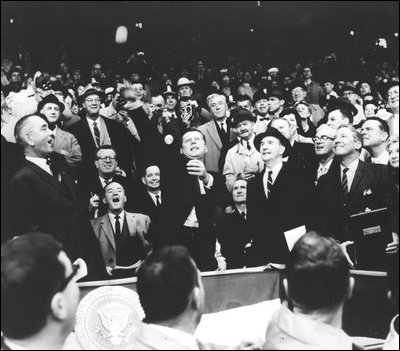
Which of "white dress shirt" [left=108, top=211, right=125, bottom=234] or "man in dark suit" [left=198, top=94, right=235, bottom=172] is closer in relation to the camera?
"white dress shirt" [left=108, top=211, right=125, bottom=234]

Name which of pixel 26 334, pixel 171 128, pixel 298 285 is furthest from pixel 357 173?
pixel 26 334

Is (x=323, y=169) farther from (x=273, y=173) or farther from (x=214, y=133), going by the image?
(x=214, y=133)

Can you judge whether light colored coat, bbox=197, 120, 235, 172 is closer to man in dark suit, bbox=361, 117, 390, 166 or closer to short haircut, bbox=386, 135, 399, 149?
man in dark suit, bbox=361, 117, 390, 166

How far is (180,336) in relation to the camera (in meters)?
1.84

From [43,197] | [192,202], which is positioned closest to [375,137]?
[192,202]

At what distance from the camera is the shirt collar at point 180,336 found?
1.83 metres

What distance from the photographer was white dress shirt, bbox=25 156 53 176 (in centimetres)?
356

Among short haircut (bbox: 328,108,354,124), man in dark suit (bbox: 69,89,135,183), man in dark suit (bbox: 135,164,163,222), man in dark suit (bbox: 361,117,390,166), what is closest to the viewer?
man in dark suit (bbox: 135,164,163,222)

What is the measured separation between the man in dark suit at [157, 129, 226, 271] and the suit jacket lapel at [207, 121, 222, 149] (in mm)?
543

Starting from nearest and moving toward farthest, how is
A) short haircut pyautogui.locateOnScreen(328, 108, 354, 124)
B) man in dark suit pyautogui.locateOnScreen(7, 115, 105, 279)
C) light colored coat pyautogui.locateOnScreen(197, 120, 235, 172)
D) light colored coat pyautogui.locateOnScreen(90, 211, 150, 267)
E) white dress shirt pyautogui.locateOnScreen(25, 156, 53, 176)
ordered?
man in dark suit pyautogui.locateOnScreen(7, 115, 105, 279)
white dress shirt pyautogui.locateOnScreen(25, 156, 53, 176)
light colored coat pyautogui.locateOnScreen(90, 211, 150, 267)
light colored coat pyautogui.locateOnScreen(197, 120, 235, 172)
short haircut pyautogui.locateOnScreen(328, 108, 354, 124)

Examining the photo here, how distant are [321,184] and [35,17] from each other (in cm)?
223

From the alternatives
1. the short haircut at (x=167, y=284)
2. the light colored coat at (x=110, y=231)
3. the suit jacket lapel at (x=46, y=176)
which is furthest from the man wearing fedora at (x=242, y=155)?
the short haircut at (x=167, y=284)

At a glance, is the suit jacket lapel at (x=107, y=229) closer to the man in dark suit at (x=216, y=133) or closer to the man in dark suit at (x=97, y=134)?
the man in dark suit at (x=97, y=134)

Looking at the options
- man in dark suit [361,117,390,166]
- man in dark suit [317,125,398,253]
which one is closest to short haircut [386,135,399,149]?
man in dark suit [361,117,390,166]
